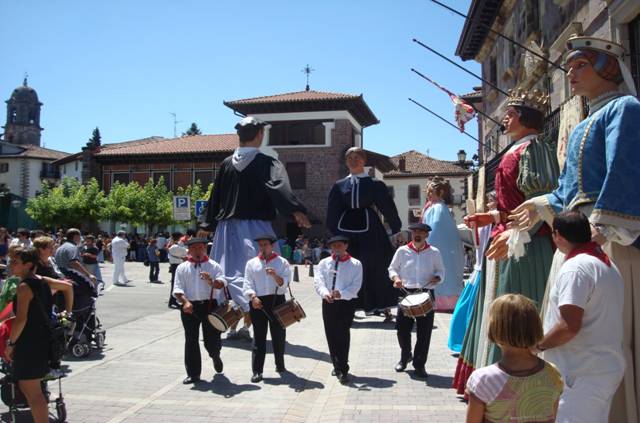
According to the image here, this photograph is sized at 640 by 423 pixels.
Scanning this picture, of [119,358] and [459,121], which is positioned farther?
[459,121]

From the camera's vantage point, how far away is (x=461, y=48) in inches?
966

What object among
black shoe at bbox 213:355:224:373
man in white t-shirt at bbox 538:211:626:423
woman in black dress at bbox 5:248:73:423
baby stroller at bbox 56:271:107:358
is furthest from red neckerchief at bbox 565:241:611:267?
baby stroller at bbox 56:271:107:358

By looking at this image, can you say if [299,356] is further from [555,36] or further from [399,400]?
[555,36]

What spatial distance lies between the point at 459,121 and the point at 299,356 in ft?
37.9

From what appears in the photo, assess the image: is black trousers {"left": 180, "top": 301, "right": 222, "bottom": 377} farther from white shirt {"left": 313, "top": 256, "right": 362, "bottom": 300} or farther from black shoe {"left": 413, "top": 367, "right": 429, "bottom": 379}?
black shoe {"left": 413, "top": 367, "right": 429, "bottom": 379}

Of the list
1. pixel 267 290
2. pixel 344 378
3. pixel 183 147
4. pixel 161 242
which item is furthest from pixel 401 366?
pixel 183 147

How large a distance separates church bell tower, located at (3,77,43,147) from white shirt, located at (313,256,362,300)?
10723cm

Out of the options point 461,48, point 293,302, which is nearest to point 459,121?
point 461,48

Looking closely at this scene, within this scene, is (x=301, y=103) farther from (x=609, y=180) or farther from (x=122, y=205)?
(x=609, y=180)

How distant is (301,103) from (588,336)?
38754 millimetres

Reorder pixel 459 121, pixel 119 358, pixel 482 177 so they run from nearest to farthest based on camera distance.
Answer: pixel 482 177, pixel 119 358, pixel 459 121

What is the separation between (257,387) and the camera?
6.00 m

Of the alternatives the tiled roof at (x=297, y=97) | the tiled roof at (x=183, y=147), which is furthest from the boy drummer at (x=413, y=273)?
the tiled roof at (x=183, y=147)

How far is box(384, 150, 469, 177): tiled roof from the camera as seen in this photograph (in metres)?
60.4
